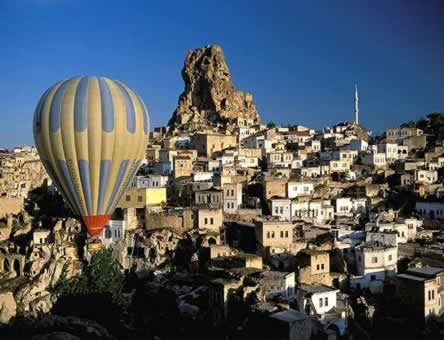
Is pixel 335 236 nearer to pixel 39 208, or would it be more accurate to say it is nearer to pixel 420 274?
pixel 420 274

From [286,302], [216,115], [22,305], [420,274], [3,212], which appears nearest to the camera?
[286,302]

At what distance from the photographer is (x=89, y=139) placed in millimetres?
23094

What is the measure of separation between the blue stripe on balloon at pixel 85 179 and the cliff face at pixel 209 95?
126ft

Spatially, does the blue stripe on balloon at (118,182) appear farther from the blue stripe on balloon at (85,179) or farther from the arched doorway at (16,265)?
the arched doorway at (16,265)

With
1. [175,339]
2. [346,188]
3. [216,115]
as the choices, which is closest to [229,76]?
[216,115]

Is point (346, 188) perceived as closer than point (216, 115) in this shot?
Yes

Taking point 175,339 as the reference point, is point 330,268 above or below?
above

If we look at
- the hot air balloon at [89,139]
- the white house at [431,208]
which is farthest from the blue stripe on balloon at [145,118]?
the white house at [431,208]

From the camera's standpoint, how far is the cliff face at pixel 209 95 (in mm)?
Result: 63406

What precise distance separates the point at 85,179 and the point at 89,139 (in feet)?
5.07

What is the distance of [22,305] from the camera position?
23.4 m

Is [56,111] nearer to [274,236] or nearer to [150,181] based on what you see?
[274,236]

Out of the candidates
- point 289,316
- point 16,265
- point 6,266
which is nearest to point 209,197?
point 16,265

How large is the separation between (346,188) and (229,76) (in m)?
34.6
